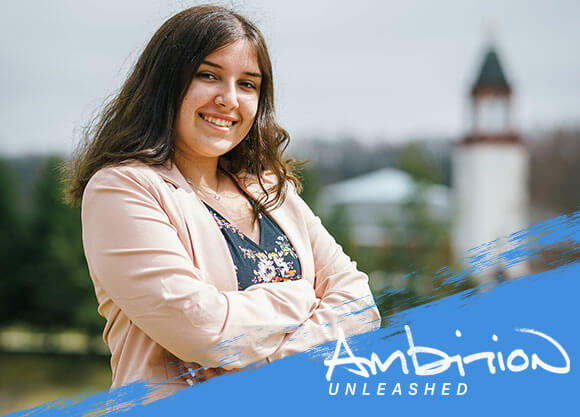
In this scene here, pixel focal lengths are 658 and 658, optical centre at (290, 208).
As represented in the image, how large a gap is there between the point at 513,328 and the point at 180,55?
3.27 feet

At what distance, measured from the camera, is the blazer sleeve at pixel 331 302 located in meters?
1.43

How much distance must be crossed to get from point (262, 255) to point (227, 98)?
353 millimetres

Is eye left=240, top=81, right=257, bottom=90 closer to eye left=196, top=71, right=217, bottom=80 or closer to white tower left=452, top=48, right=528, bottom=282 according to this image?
eye left=196, top=71, right=217, bottom=80

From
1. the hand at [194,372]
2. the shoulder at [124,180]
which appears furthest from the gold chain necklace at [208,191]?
the hand at [194,372]

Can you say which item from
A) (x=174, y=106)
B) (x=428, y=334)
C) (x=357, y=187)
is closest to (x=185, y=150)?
(x=174, y=106)

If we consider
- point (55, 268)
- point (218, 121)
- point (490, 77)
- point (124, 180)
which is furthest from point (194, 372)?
point (490, 77)

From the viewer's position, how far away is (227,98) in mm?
1411

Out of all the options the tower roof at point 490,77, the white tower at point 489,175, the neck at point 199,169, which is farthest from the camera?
the tower roof at point 490,77

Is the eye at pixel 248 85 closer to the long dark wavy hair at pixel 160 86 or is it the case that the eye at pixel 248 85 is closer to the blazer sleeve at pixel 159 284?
the long dark wavy hair at pixel 160 86

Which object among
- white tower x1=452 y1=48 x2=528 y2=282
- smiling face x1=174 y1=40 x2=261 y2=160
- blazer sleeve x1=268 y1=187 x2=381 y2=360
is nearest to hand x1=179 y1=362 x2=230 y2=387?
blazer sleeve x1=268 y1=187 x2=381 y2=360

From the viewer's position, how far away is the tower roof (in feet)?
79.5

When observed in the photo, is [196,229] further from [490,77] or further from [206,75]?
[490,77]

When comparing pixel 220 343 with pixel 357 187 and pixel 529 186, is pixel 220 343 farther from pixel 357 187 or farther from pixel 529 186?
pixel 529 186

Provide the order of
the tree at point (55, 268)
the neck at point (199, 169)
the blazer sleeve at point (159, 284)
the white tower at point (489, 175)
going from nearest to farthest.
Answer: the blazer sleeve at point (159, 284), the neck at point (199, 169), the tree at point (55, 268), the white tower at point (489, 175)
